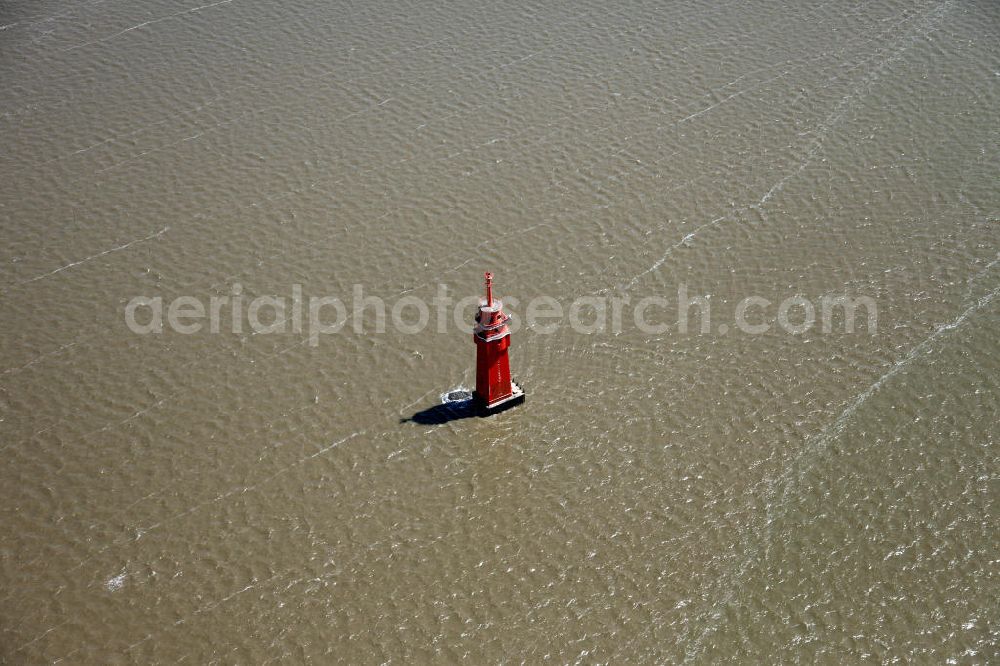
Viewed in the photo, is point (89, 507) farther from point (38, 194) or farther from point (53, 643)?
point (38, 194)

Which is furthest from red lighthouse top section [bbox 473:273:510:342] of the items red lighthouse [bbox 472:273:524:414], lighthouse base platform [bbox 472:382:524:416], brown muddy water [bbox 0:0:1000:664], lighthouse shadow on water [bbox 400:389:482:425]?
brown muddy water [bbox 0:0:1000:664]

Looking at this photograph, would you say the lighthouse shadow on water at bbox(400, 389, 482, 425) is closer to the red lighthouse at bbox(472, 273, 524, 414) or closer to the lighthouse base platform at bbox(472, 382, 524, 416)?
the lighthouse base platform at bbox(472, 382, 524, 416)

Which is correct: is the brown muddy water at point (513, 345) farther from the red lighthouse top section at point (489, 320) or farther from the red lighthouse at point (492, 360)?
the red lighthouse top section at point (489, 320)

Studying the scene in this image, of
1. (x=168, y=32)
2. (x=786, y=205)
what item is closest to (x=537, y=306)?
(x=786, y=205)

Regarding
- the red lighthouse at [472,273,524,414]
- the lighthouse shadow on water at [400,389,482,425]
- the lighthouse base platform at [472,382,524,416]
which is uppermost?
the red lighthouse at [472,273,524,414]

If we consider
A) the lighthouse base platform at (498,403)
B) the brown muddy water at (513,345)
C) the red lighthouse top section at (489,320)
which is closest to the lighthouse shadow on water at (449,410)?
the lighthouse base platform at (498,403)

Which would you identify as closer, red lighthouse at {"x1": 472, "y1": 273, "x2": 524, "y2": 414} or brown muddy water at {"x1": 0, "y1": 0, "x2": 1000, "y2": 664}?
brown muddy water at {"x1": 0, "y1": 0, "x2": 1000, "y2": 664}

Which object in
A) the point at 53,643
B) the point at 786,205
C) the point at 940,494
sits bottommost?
the point at 53,643
